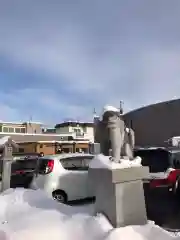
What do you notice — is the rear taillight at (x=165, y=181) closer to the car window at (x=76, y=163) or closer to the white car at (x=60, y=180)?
the white car at (x=60, y=180)

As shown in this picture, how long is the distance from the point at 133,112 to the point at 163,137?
328cm

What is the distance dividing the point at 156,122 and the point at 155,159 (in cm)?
1315

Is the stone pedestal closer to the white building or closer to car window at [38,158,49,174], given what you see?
car window at [38,158,49,174]

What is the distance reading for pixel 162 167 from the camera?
8438mm

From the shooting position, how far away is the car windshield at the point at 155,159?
846 centimetres

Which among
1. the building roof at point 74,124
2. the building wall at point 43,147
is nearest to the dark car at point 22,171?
the building wall at point 43,147

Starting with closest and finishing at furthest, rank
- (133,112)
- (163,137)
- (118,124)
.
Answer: (118,124) → (163,137) → (133,112)

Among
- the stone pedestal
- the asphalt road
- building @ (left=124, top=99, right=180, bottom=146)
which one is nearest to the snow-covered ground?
the stone pedestal

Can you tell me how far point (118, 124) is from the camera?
15.4 ft

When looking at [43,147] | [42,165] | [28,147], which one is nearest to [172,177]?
[42,165]

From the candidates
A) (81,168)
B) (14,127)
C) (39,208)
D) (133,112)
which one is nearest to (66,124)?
(14,127)

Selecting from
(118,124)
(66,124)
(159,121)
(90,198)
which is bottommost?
(90,198)

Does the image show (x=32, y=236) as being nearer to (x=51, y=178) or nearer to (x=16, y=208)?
(x=16, y=208)

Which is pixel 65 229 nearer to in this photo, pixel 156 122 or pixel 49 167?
pixel 49 167
